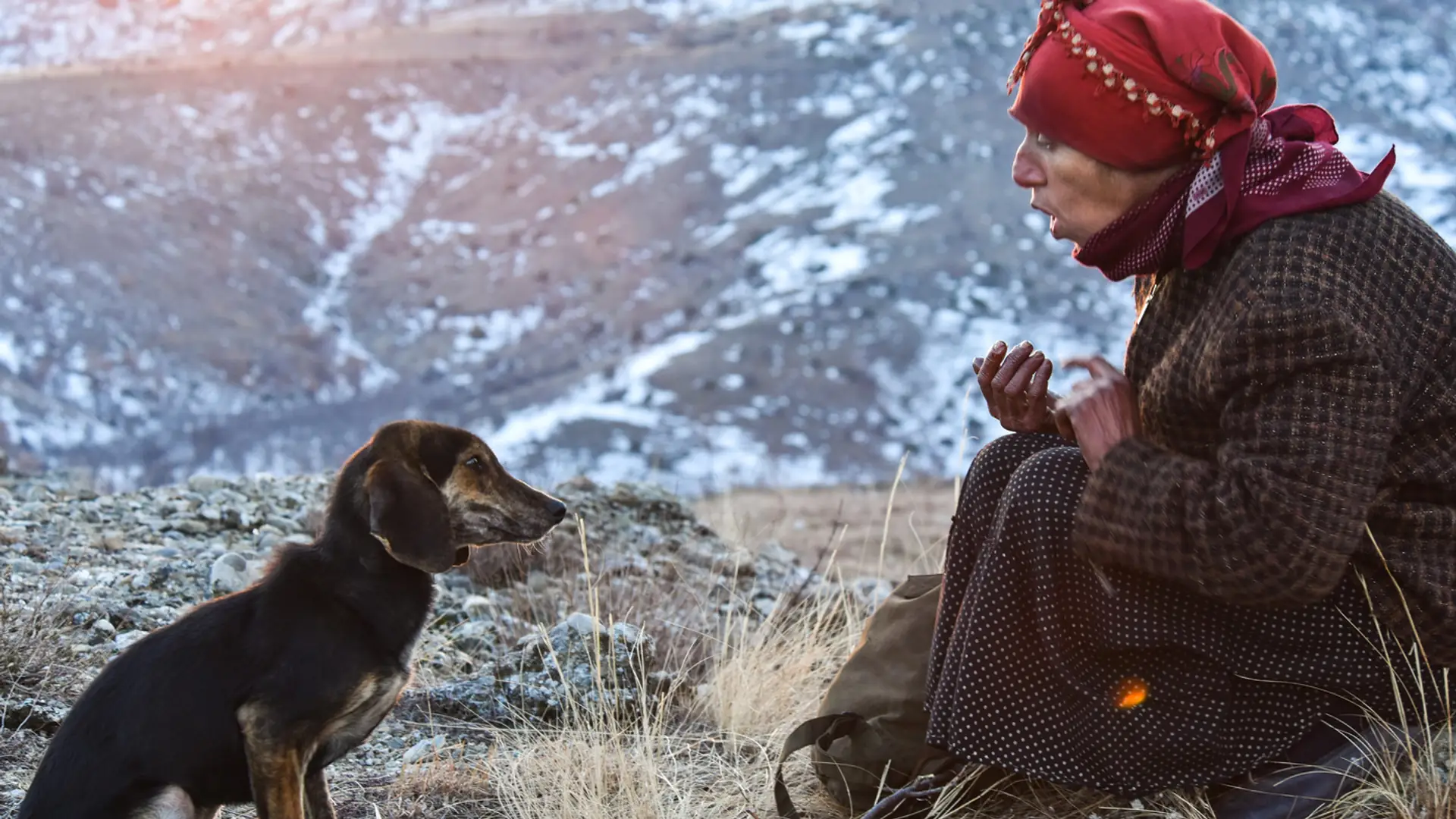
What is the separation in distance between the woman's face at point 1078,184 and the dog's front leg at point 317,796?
84.6 inches

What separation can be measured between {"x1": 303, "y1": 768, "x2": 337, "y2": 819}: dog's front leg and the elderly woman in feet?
4.86

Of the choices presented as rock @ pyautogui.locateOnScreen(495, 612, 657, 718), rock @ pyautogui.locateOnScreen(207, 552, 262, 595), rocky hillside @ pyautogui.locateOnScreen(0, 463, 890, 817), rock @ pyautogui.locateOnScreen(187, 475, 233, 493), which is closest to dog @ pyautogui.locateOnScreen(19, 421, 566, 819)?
rocky hillside @ pyautogui.locateOnScreen(0, 463, 890, 817)

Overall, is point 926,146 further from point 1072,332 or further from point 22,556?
point 22,556

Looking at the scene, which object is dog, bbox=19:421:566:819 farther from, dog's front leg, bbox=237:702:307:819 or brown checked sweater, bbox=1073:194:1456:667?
brown checked sweater, bbox=1073:194:1456:667

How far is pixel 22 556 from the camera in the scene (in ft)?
16.2

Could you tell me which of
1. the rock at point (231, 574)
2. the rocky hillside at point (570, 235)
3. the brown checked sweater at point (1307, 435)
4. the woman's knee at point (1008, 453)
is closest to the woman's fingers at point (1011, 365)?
the woman's knee at point (1008, 453)

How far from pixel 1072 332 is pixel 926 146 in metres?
7.92

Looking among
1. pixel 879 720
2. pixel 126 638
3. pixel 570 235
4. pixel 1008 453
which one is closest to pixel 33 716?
pixel 126 638

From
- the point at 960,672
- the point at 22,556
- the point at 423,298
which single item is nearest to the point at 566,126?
the point at 423,298

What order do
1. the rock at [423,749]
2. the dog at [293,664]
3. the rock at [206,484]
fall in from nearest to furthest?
the dog at [293,664] → the rock at [423,749] → the rock at [206,484]

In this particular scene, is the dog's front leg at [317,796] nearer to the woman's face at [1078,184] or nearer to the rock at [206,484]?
the woman's face at [1078,184]

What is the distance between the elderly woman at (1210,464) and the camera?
2273mm

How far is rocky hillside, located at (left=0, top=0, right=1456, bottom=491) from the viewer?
781 inches

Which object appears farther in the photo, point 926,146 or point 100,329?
point 926,146
